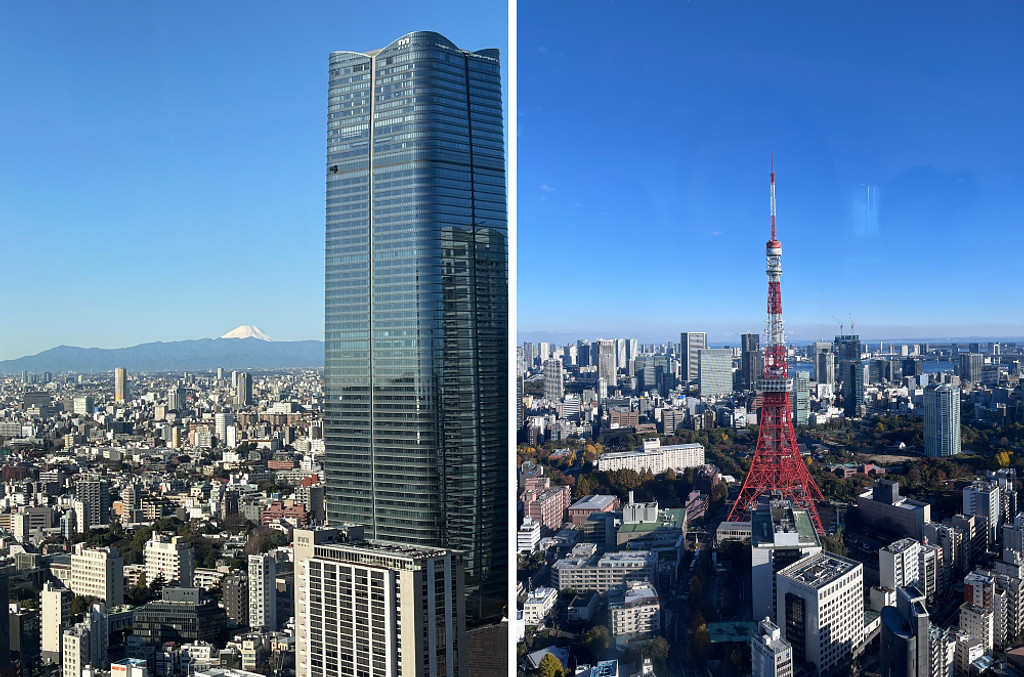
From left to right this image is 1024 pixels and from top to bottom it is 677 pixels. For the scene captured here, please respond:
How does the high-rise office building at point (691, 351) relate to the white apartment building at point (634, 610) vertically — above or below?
above

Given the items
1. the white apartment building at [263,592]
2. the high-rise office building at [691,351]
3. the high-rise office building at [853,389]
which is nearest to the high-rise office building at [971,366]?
the high-rise office building at [853,389]

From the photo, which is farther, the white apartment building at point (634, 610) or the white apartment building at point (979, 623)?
the white apartment building at point (634, 610)

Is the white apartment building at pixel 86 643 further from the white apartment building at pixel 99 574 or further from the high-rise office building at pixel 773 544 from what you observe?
the high-rise office building at pixel 773 544

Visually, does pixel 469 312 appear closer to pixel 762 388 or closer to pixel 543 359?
pixel 543 359

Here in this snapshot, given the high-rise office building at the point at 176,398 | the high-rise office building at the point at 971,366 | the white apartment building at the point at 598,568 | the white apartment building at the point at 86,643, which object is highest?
the high-rise office building at the point at 971,366

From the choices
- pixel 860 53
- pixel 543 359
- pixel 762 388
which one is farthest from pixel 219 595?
pixel 860 53

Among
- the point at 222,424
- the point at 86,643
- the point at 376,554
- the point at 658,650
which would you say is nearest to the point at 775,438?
the point at 658,650

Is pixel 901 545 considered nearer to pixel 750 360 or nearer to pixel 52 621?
pixel 750 360

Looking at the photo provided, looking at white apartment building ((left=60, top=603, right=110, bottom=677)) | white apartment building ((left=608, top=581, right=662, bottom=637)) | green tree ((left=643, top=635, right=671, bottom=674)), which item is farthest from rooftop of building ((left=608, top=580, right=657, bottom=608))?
white apartment building ((left=60, top=603, right=110, bottom=677))
